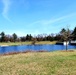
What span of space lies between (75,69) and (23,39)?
96.0 metres

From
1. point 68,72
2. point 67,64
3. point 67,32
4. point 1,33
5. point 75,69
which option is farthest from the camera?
point 1,33

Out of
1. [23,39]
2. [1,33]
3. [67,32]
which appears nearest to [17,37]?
[23,39]

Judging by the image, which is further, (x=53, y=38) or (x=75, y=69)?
(x=53, y=38)

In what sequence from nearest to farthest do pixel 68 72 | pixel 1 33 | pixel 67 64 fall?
1. pixel 68 72
2. pixel 67 64
3. pixel 1 33

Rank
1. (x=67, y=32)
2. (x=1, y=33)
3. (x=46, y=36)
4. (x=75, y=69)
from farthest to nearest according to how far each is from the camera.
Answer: (x=46, y=36), (x=1, y=33), (x=67, y=32), (x=75, y=69)

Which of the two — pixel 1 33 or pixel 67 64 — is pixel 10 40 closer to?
pixel 1 33

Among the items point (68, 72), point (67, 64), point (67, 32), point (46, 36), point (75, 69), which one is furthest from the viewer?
point (46, 36)

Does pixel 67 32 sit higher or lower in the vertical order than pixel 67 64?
higher

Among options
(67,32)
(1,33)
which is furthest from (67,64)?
(1,33)

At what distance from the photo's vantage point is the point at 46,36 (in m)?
100

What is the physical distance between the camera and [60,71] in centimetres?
927

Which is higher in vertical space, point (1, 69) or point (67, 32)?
point (67, 32)

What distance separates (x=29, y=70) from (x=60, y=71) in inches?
68.6

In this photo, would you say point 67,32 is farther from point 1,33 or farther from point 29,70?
point 1,33
